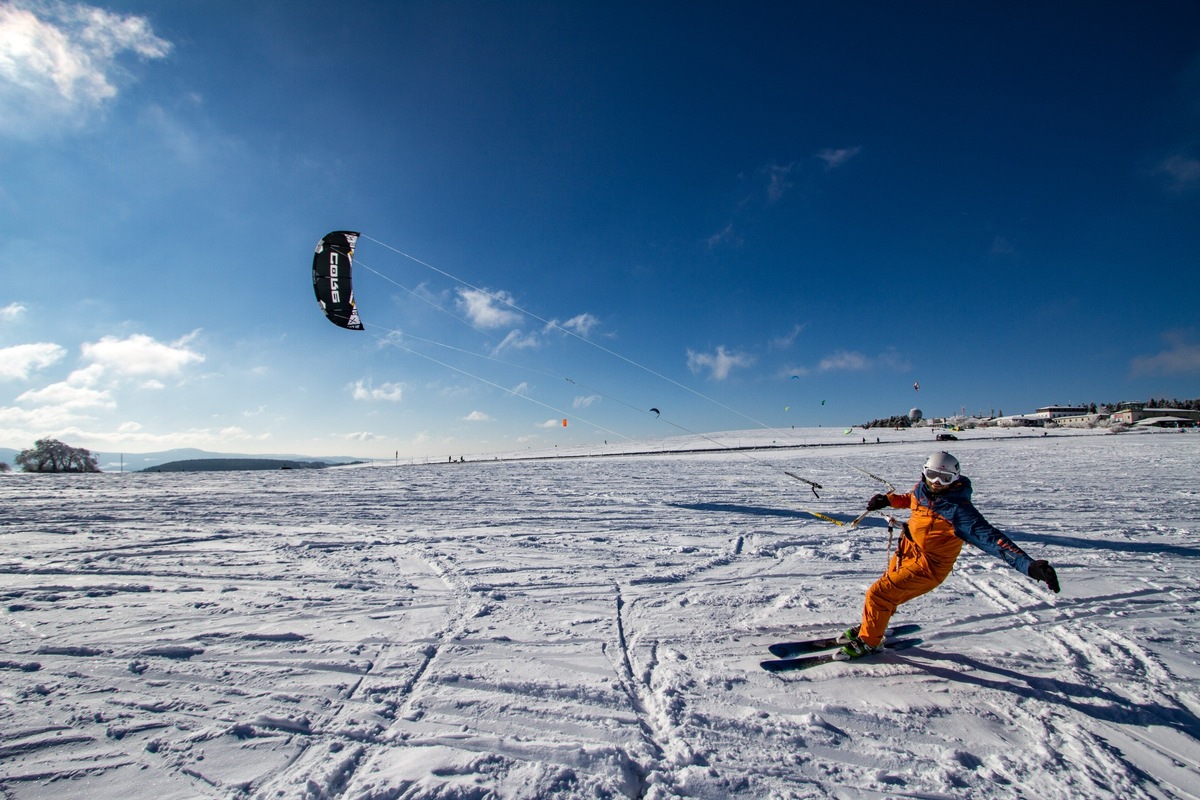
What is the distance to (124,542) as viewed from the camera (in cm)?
754

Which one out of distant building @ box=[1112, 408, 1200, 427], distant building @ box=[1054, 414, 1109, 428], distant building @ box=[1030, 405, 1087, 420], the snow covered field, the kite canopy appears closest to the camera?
the snow covered field

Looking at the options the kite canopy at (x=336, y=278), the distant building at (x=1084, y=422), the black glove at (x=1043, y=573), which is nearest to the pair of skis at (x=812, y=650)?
the black glove at (x=1043, y=573)

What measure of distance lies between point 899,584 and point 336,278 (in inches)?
563

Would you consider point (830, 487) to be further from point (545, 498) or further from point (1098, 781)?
point (1098, 781)

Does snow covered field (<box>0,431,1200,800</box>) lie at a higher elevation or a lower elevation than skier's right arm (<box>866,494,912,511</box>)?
lower

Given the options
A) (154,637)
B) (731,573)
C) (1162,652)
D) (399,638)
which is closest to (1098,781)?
(1162,652)

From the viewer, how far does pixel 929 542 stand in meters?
3.51

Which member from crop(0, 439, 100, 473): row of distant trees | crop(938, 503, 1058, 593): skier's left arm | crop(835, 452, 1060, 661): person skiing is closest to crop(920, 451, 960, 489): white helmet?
crop(835, 452, 1060, 661): person skiing

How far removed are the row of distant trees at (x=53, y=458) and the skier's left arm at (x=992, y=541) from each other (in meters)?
50.4

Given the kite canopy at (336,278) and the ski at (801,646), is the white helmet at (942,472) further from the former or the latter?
the kite canopy at (336,278)

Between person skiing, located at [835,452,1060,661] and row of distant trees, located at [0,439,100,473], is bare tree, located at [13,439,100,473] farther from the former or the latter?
person skiing, located at [835,452,1060,661]

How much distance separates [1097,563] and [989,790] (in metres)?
6.13

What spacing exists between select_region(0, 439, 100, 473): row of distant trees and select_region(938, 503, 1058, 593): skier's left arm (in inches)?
1984

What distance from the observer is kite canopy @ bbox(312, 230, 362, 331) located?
12.6 meters
